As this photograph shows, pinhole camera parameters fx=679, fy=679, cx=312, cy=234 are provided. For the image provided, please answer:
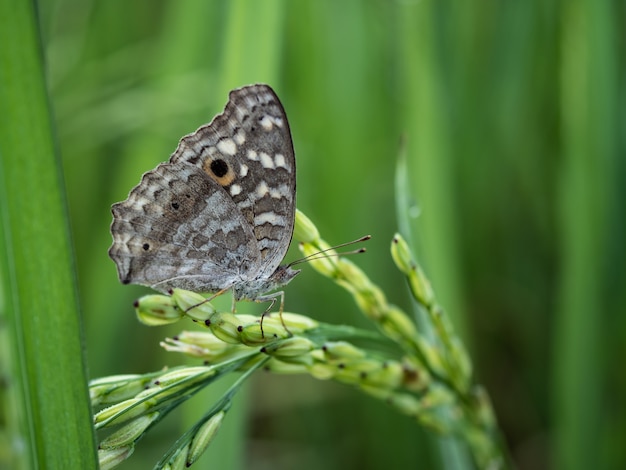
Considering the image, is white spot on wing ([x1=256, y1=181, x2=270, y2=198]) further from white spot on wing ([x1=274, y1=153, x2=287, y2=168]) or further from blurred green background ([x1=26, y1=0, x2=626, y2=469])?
blurred green background ([x1=26, y1=0, x2=626, y2=469])

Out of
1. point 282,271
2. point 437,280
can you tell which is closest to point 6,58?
point 282,271

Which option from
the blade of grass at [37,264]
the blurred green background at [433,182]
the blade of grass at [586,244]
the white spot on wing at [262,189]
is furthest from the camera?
the blurred green background at [433,182]

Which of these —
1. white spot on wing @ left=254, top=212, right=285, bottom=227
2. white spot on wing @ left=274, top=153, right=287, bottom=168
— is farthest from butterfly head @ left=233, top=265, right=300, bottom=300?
white spot on wing @ left=274, top=153, right=287, bottom=168

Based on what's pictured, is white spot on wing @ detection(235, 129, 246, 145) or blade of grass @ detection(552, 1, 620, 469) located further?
blade of grass @ detection(552, 1, 620, 469)

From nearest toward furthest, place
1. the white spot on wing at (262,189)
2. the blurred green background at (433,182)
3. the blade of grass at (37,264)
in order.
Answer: the blade of grass at (37,264)
the white spot on wing at (262,189)
the blurred green background at (433,182)

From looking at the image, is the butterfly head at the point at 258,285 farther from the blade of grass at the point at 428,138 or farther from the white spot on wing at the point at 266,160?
the blade of grass at the point at 428,138

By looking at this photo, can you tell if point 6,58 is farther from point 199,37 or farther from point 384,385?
point 199,37

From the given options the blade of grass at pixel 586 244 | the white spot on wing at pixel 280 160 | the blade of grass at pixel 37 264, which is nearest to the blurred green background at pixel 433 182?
the blade of grass at pixel 586 244

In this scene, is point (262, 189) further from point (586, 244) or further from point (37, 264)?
point (586, 244)

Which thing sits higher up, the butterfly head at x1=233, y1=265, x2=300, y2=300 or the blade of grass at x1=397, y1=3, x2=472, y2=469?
the blade of grass at x1=397, y1=3, x2=472, y2=469
